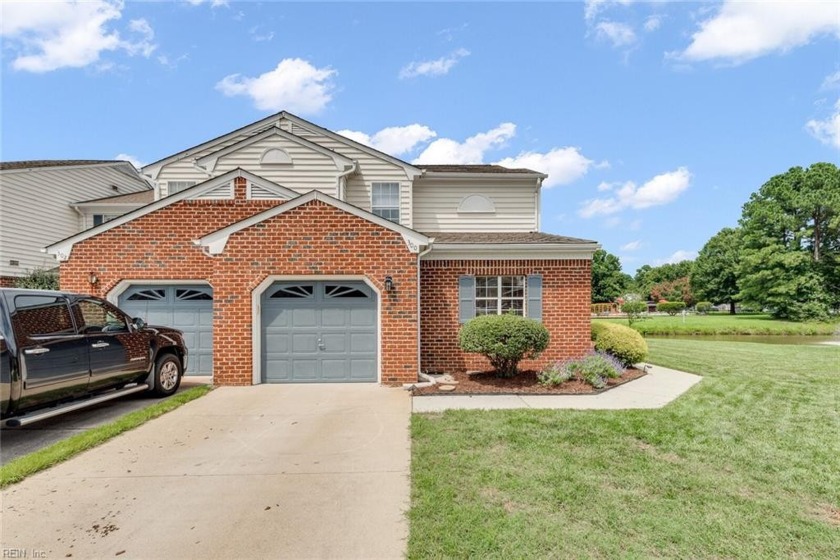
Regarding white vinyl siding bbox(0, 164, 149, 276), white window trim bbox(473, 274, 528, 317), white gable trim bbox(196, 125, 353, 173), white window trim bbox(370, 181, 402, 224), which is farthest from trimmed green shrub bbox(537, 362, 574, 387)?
white vinyl siding bbox(0, 164, 149, 276)

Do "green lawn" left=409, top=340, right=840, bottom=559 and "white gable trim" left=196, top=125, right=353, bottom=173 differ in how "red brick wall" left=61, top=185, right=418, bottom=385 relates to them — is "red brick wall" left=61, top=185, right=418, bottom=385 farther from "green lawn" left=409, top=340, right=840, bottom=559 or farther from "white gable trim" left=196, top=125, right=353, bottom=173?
"white gable trim" left=196, top=125, right=353, bottom=173

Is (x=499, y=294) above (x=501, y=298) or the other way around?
above

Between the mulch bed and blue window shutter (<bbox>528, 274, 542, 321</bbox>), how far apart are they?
156 centimetres

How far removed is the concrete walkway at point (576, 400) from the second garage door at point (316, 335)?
2081mm

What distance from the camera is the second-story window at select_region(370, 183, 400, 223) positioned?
41.8 feet

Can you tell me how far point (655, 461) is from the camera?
474cm

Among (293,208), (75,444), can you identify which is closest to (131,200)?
(293,208)

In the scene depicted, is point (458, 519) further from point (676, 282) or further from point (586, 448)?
point (676, 282)

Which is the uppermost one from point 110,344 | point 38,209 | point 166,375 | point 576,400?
point 38,209

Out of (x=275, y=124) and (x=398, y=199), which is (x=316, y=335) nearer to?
(x=398, y=199)

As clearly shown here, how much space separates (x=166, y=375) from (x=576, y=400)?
803 cm

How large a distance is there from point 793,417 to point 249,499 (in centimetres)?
809

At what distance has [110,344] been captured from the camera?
6.71m

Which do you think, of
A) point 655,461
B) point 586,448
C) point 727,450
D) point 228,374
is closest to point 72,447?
point 228,374
